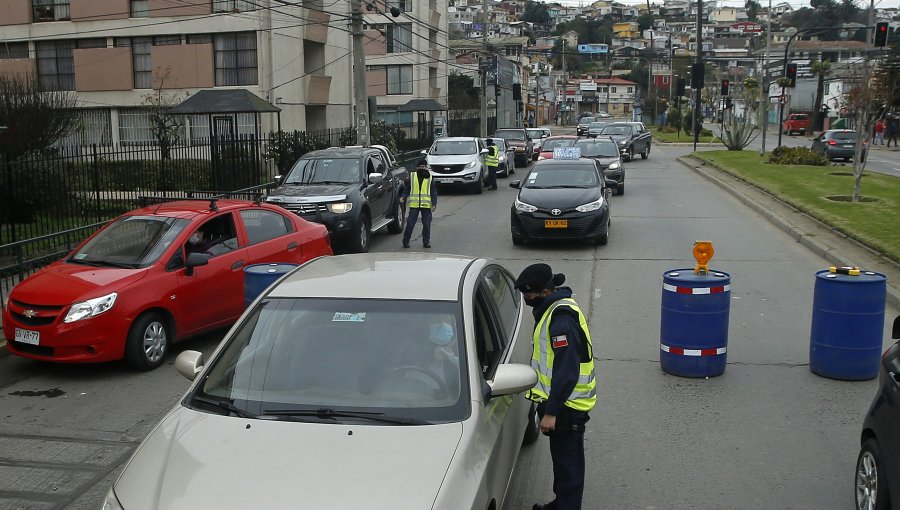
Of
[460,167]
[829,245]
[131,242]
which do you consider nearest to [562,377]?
[131,242]

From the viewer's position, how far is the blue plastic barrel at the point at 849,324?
7.75m

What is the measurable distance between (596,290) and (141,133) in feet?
88.4

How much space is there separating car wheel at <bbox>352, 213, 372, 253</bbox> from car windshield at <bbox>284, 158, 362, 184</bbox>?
102 centimetres

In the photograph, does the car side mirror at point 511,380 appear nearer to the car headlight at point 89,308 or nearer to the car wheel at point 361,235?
the car headlight at point 89,308

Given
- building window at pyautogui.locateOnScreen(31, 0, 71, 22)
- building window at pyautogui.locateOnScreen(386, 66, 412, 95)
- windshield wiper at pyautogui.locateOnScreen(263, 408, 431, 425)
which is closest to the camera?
windshield wiper at pyautogui.locateOnScreen(263, 408, 431, 425)

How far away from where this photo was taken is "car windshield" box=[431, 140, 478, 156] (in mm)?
28375

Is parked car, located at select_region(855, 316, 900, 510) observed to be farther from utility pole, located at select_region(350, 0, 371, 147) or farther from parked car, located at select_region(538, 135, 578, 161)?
parked car, located at select_region(538, 135, 578, 161)

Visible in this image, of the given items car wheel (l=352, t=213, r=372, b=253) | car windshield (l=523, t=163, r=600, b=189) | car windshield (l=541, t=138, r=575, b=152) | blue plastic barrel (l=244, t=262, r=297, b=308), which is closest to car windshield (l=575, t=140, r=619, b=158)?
car windshield (l=541, t=138, r=575, b=152)

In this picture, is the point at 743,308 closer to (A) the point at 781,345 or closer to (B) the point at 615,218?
(A) the point at 781,345

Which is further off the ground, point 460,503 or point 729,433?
point 460,503

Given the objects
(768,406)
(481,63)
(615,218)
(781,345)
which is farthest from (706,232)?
(481,63)

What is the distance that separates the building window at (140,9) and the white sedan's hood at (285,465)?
32277 mm

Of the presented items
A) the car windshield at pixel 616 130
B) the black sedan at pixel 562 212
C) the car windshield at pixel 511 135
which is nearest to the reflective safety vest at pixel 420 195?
the black sedan at pixel 562 212

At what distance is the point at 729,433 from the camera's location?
6832mm
